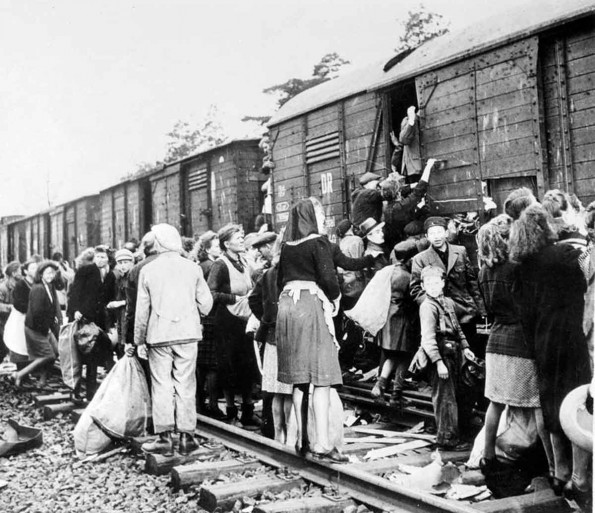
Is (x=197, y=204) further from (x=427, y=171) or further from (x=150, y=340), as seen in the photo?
(x=150, y=340)

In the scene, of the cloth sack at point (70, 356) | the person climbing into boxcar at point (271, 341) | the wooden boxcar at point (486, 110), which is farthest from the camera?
the cloth sack at point (70, 356)

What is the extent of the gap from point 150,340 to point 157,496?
1281mm

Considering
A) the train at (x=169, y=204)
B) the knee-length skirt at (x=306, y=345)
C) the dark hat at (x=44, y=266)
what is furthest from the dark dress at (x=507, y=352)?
the train at (x=169, y=204)

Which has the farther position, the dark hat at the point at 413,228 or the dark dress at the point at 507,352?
the dark hat at the point at 413,228

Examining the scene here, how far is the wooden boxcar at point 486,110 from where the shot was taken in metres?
6.24

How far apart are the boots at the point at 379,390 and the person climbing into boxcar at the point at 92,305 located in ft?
10.3

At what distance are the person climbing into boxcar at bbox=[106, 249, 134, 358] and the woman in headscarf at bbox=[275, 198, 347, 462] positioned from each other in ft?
9.23

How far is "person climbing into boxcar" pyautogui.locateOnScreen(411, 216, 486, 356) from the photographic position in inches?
241

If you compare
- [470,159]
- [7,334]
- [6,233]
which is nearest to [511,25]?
[470,159]

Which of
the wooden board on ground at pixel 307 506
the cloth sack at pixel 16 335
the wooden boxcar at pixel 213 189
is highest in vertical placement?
the wooden boxcar at pixel 213 189

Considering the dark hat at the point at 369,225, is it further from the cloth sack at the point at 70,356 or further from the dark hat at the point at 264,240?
the cloth sack at the point at 70,356

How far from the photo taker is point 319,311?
492cm

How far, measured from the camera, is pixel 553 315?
13.3 feet

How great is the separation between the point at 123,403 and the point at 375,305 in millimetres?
2498
